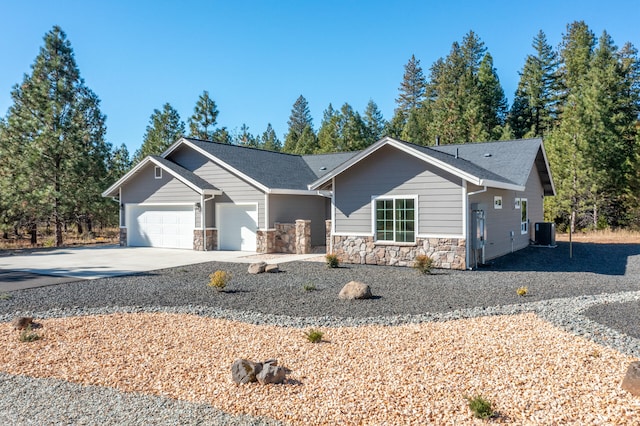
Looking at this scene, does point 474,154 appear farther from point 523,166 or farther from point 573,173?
point 573,173

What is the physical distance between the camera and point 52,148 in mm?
21016

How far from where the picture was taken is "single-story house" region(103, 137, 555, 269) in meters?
12.2

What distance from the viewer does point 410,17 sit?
16922mm

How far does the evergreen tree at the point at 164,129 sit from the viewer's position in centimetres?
3484

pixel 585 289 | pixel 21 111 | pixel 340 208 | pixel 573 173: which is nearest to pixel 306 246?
pixel 340 208

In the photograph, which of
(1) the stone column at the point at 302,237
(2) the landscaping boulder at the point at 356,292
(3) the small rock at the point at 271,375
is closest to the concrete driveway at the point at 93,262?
(1) the stone column at the point at 302,237

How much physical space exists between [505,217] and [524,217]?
302 cm

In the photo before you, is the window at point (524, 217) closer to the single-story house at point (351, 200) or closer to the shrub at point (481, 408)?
the single-story house at point (351, 200)

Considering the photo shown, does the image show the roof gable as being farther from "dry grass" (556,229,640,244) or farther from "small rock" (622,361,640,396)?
"small rock" (622,361,640,396)

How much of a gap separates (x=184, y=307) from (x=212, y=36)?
11.5m

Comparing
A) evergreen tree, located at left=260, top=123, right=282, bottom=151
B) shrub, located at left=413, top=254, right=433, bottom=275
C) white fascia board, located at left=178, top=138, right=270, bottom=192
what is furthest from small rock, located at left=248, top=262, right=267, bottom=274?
evergreen tree, located at left=260, top=123, right=282, bottom=151

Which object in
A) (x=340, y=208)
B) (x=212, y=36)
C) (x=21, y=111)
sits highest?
(x=212, y=36)

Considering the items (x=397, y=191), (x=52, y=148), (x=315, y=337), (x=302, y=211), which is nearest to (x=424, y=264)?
(x=397, y=191)

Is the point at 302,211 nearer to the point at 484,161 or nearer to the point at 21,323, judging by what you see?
the point at 484,161
